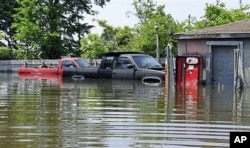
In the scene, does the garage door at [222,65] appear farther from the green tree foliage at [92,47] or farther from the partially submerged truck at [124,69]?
the green tree foliage at [92,47]

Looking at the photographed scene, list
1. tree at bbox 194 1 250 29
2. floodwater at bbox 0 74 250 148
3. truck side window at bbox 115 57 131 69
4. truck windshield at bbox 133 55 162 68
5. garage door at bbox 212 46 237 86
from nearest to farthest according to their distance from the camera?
floodwater at bbox 0 74 250 148 < garage door at bbox 212 46 237 86 < truck windshield at bbox 133 55 162 68 < truck side window at bbox 115 57 131 69 < tree at bbox 194 1 250 29

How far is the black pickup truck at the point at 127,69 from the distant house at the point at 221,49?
188 cm

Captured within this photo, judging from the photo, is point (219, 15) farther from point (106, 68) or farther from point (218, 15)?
point (106, 68)

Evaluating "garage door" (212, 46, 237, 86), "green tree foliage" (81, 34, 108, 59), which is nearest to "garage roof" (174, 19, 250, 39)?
"garage door" (212, 46, 237, 86)

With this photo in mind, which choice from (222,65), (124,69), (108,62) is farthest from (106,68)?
(222,65)

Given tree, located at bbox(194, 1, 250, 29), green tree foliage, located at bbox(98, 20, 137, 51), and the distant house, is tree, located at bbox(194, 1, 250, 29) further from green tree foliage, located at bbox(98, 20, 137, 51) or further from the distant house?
the distant house

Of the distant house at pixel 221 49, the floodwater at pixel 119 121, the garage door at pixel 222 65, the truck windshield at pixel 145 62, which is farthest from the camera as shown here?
the truck windshield at pixel 145 62

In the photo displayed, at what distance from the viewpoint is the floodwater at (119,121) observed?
8.62m

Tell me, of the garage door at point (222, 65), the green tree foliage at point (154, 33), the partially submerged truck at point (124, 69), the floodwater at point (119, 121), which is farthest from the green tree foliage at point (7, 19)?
the floodwater at point (119, 121)

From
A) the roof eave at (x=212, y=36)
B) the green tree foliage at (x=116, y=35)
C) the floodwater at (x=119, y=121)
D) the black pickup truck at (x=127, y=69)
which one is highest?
the green tree foliage at (x=116, y=35)

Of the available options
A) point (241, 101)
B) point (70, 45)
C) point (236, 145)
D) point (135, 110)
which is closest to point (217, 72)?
point (241, 101)

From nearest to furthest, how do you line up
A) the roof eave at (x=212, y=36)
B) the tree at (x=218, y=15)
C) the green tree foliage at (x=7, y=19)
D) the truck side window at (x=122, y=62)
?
the roof eave at (x=212, y=36) < the truck side window at (x=122, y=62) < the tree at (x=218, y=15) < the green tree foliage at (x=7, y=19)

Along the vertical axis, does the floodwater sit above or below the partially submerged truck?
below

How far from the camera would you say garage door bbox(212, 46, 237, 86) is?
26.8 meters
